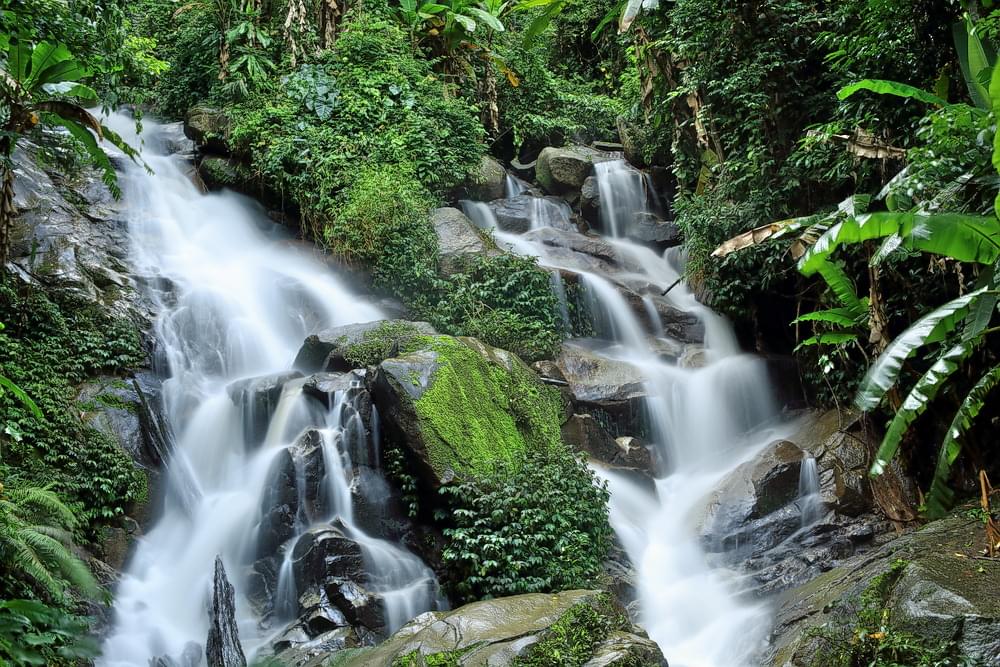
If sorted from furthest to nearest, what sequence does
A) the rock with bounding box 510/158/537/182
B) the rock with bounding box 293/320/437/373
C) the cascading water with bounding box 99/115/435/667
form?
the rock with bounding box 510/158/537/182 < the rock with bounding box 293/320/437/373 < the cascading water with bounding box 99/115/435/667

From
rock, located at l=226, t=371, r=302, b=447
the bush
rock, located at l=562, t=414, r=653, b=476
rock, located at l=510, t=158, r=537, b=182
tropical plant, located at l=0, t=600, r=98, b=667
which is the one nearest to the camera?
tropical plant, located at l=0, t=600, r=98, b=667

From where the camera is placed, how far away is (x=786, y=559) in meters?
9.12

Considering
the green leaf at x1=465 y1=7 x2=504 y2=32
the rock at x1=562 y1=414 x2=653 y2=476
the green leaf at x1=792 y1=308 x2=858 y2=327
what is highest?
the green leaf at x1=465 y1=7 x2=504 y2=32

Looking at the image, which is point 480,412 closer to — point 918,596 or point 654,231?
point 918,596

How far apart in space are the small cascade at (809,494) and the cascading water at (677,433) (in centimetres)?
114

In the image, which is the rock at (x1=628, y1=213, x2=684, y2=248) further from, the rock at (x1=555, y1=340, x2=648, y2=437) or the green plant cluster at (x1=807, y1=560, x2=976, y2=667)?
the green plant cluster at (x1=807, y1=560, x2=976, y2=667)

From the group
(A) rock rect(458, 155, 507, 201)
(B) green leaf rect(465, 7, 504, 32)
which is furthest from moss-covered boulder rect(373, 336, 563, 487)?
(B) green leaf rect(465, 7, 504, 32)

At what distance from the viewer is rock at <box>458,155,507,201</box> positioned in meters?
17.1

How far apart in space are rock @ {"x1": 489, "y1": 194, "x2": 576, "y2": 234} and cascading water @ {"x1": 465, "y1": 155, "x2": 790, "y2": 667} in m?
0.34

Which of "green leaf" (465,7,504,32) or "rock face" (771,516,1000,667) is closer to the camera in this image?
"rock face" (771,516,1000,667)

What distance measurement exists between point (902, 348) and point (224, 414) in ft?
26.5

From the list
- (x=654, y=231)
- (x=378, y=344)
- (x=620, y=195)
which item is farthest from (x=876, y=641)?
(x=620, y=195)

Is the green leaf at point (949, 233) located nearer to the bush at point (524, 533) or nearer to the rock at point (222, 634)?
the bush at point (524, 533)

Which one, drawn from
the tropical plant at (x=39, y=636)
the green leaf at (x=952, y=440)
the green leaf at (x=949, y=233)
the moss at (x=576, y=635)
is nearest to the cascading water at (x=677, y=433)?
the moss at (x=576, y=635)
